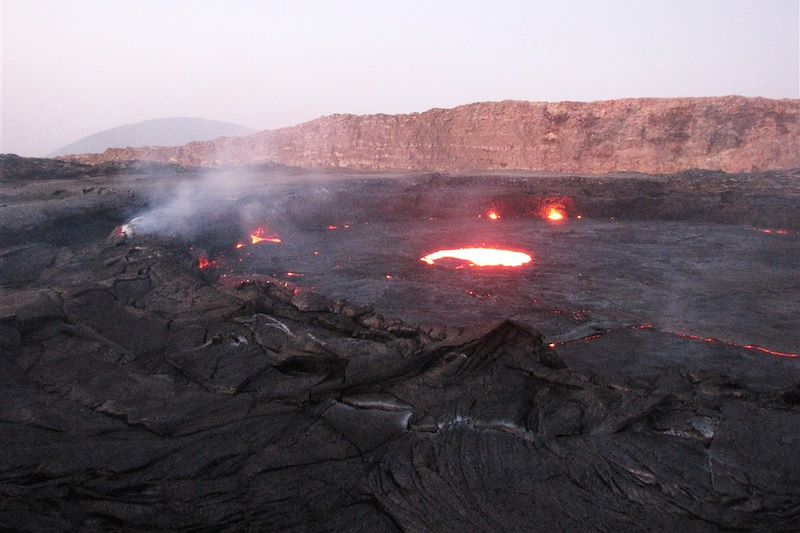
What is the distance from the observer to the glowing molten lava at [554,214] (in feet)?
53.5

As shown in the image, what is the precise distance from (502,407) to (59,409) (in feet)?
12.1

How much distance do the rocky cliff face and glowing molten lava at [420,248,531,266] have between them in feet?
70.2

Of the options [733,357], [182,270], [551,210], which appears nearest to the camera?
[733,357]

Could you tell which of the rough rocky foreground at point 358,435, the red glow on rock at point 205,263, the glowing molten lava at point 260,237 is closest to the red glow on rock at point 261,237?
the glowing molten lava at point 260,237

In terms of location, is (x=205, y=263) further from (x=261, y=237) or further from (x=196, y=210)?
(x=261, y=237)

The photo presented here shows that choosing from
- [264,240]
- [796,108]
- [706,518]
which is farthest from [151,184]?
[796,108]

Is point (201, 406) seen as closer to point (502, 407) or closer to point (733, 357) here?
point (502, 407)

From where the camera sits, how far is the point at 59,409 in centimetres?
429

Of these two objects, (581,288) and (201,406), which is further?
(581,288)

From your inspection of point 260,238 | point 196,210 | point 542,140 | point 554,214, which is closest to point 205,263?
point 196,210

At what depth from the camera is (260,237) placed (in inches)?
527

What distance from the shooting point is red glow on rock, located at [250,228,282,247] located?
1302 centimetres

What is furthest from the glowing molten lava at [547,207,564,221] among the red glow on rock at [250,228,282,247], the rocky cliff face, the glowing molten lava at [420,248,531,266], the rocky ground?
the rocky cliff face

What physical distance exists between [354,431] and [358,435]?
0.19ft
